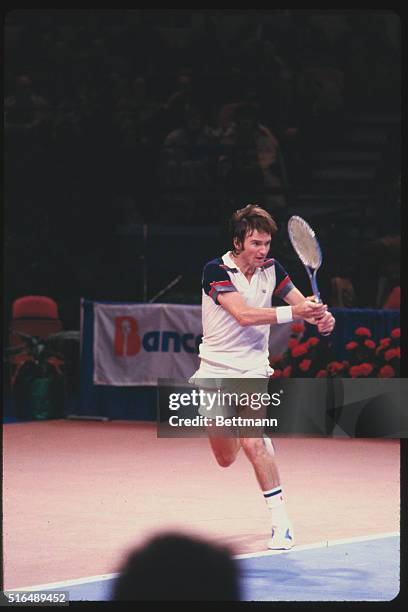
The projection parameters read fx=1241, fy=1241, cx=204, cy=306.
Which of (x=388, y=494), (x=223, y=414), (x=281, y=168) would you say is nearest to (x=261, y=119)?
(x=281, y=168)

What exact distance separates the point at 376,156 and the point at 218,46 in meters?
3.21

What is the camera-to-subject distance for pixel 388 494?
30.1ft

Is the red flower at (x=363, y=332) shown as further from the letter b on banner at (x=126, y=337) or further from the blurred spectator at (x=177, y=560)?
the blurred spectator at (x=177, y=560)

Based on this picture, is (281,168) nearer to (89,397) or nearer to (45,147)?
(45,147)

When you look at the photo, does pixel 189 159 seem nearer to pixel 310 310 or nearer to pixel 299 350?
pixel 299 350

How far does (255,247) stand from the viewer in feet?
20.2

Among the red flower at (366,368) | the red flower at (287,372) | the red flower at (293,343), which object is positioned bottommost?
the red flower at (287,372)

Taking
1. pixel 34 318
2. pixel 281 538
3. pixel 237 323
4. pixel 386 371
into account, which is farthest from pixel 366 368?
pixel 237 323

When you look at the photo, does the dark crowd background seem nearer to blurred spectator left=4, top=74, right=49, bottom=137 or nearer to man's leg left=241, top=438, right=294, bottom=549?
blurred spectator left=4, top=74, right=49, bottom=137

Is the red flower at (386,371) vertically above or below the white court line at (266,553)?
above

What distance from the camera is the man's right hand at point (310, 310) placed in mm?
5918

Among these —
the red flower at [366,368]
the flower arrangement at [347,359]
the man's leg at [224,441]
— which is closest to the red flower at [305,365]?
the flower arrangement at [347,359]

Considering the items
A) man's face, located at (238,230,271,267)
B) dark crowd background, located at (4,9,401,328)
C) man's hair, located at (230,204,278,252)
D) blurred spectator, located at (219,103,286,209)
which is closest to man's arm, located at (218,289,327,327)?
man's face, located at (238,230,271,267)

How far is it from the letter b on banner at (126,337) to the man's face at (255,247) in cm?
722
